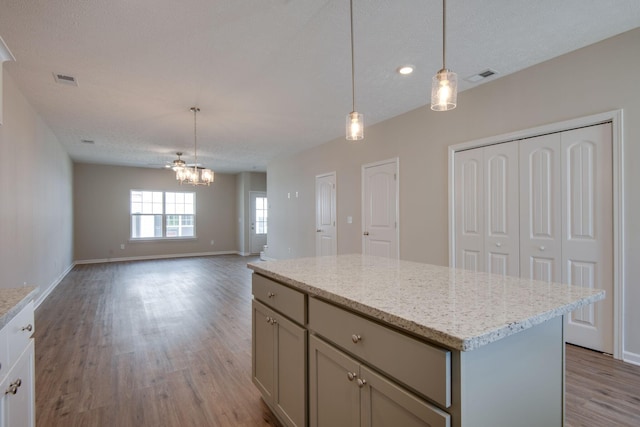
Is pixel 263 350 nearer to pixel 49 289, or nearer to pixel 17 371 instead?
pixel 17 371

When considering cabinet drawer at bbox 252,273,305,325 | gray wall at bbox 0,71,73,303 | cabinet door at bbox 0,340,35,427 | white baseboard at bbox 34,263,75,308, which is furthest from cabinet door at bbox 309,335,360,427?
white baseboard at bbox 34,263,75,308

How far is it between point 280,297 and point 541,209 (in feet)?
8.91

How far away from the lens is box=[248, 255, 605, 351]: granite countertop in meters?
0.94

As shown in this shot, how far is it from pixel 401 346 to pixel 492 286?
2.16 ft

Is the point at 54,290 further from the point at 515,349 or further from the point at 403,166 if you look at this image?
the point at 515,349

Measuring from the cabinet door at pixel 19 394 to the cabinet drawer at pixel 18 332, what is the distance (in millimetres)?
34

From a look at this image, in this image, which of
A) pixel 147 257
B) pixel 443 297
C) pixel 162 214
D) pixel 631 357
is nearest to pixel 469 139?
pixel 631 357

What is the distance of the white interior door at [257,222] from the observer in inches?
401

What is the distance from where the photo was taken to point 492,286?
1445mm

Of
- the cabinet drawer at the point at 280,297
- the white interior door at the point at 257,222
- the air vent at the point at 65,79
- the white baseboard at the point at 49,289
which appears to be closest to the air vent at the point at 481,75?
the cabinet drawer at the point at 280,297

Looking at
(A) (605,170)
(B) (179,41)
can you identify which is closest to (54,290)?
(B) (179,41)

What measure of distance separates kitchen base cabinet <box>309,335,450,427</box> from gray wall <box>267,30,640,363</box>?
2659 millimetres

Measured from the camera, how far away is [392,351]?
3.53 ft

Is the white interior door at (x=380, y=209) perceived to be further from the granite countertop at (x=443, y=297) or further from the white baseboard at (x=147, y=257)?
the white baseboard at (x=147, y=257)
